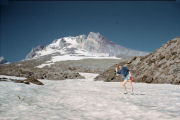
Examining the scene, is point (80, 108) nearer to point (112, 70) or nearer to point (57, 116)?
point (57, 116)

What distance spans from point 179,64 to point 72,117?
72.7 ft

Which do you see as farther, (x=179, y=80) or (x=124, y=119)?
(x=179, y=80)

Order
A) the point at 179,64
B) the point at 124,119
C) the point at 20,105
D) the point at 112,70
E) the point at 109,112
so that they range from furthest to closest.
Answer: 1. the point at 112,70
2. the point at 179,64
3. the point at 20,105
4. the point at 109,112
5. the point at 124,119

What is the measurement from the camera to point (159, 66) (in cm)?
2905

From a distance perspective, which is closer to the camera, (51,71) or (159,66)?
(159,66)

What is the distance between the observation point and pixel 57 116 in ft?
27.3

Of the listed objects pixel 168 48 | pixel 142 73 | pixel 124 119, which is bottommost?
pixel 124 119

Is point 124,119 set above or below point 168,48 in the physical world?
below

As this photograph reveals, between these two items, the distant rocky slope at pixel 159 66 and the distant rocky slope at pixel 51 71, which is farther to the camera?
the distant rocky slope at pixel 51 71

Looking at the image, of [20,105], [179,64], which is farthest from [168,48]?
[20,105]

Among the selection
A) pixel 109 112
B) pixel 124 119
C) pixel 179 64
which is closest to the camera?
pixel 124 119

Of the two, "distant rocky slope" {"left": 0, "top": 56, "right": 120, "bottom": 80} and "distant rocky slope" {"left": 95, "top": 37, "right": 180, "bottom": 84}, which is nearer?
"distant rocky slope" {"left": 95, "top": 37, "right": 180, "bottom": 84}

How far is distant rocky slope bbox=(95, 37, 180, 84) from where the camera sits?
1015 inches

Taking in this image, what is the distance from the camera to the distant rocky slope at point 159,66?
25769 mm
